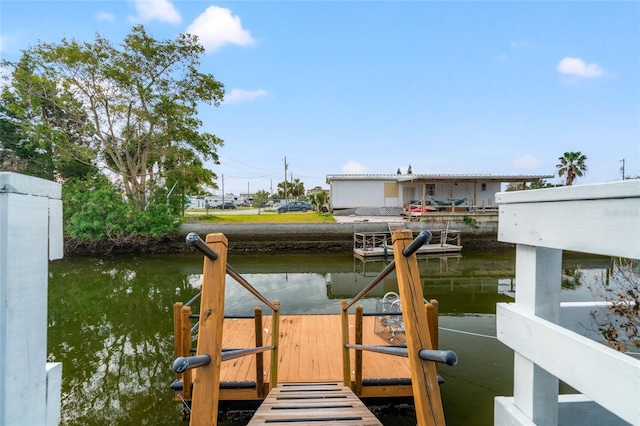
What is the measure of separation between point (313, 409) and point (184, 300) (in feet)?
23.7

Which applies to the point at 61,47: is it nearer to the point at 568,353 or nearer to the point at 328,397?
the point at 328,397

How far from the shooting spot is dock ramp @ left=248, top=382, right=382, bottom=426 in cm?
178

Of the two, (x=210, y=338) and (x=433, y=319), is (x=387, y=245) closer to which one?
(x=433, y=319)

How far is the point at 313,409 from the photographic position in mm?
2031

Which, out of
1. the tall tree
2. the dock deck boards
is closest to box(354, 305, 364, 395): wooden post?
the dock deck boards

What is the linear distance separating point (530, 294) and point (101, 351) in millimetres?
6819

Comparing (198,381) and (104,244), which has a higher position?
(198,381)

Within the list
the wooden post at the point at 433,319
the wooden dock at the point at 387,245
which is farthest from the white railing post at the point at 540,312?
the wooden dock at the point at 387,245

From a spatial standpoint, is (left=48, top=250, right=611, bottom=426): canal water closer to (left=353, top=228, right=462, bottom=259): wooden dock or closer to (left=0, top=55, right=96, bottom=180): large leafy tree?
(left=353, top=228, right=462, bottom=259): wooden dock

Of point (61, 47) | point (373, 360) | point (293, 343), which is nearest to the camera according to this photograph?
point (373, 360)

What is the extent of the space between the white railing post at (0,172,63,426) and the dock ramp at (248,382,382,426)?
1246mm

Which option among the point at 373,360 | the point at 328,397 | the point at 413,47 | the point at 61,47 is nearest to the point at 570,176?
the point at 413,47

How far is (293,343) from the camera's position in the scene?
4.62 meters

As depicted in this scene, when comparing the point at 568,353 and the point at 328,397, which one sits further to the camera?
the point at 328,397
